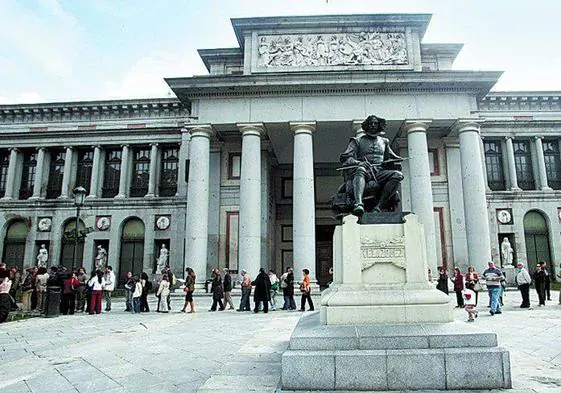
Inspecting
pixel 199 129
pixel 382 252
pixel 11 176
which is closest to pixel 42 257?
pixel 11 176

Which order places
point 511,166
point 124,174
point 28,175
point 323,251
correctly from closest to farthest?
point 511,166 → point 323,251 → point 124,174 → point 28,175

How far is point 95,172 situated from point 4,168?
8519 millimetres

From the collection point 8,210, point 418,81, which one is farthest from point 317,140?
point 8,210

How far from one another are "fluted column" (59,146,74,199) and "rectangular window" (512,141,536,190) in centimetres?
3410

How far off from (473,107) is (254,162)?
12608 mm

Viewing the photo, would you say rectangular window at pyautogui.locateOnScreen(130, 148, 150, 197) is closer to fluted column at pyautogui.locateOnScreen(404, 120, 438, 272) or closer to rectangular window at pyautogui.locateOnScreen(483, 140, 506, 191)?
fluted column at pyautogui.locateOnScreen(404, 120, 438, 272)

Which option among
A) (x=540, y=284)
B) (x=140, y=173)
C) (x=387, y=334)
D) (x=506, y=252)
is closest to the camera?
(x=387, y=334)

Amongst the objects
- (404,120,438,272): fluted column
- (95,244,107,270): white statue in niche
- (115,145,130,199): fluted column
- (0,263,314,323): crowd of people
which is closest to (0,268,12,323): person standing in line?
(0,263,314,323): crowd of people

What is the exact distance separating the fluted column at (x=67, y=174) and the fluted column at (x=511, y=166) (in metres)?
33.4

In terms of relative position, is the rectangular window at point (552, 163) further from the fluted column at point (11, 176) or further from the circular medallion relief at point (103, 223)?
the fluted column at point (11, 176)

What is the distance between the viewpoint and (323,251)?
3080 centimetres

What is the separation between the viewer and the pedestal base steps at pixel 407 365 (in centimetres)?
455

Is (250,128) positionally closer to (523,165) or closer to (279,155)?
(279,155)

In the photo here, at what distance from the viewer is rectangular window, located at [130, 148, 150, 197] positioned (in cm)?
3288
